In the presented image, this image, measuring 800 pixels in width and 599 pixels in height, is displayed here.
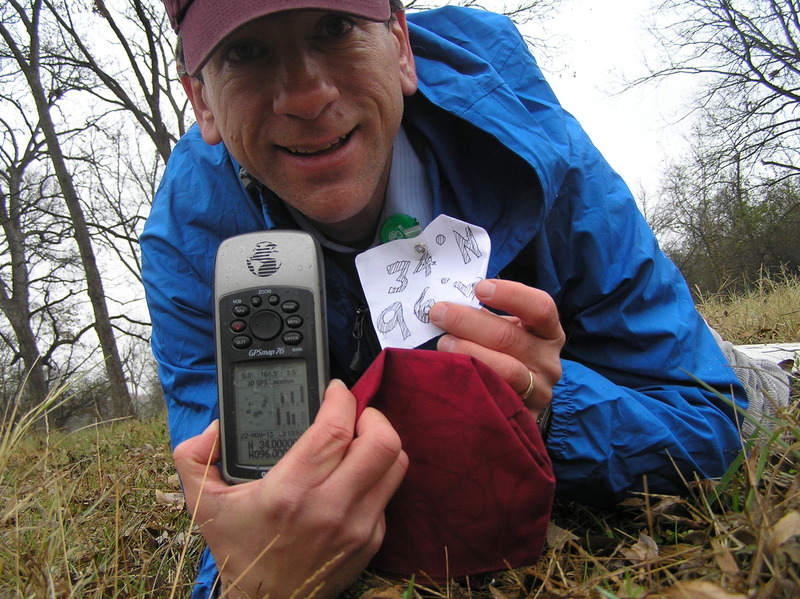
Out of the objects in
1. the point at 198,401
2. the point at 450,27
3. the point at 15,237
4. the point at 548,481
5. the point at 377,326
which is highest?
the point at 15,237

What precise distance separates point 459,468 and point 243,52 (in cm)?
110

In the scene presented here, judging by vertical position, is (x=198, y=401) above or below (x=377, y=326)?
below

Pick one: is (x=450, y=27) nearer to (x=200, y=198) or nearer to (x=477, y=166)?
(x=477, y=166)

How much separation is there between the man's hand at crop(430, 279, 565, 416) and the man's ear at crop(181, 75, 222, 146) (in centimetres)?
94

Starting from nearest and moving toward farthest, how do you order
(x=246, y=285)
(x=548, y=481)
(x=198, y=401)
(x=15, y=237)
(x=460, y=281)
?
(x=548, y=481)
(x=246, y=285)
(x=460, y=281)
(x=198, y=401)
(x=15, y=237)

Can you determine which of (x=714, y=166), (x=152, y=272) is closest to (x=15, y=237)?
(x=152, y=272)

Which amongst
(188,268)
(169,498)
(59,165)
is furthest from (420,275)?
(59,165)

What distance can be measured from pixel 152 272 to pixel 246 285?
654mm

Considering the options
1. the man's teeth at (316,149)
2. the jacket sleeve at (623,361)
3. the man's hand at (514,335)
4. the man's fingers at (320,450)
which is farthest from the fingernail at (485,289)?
the man's teeth at (316,149)

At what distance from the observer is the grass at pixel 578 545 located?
751 millimetres

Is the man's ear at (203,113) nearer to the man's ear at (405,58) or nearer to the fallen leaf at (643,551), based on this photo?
the man's ear at (405,58)

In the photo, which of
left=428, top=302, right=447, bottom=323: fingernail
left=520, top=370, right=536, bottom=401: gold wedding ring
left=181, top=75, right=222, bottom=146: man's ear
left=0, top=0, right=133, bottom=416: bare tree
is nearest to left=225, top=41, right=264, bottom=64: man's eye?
left=181, top=75, right=222, bottom=146: man's ear

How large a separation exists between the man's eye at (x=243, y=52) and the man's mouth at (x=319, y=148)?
24cm

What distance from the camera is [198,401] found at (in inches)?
61.9
